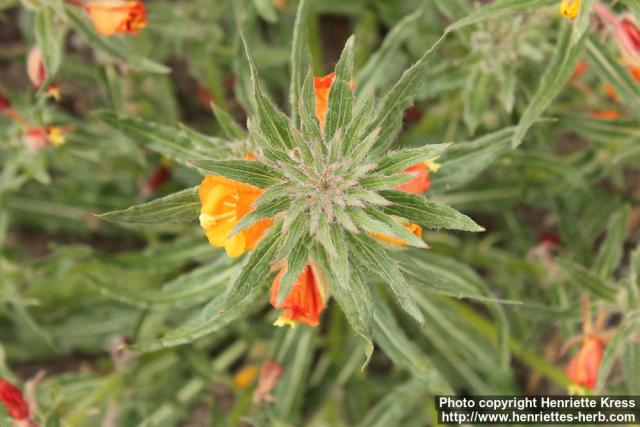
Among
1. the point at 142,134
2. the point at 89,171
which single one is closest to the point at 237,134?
the point at 142,134

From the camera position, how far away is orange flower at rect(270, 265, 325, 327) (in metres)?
2.70

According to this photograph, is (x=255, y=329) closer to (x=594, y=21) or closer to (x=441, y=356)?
(x=441, y=356)

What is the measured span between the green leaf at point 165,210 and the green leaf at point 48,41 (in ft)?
4.01

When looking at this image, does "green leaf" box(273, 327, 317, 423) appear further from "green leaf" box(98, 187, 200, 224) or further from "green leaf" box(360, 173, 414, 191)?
"green leaf" box(360, 173, 414, 191)

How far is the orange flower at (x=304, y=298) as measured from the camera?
2704mm

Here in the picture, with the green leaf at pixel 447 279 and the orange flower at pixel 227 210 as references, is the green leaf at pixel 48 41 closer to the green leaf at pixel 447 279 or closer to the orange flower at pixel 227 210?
the orange flower at pixel 227 210

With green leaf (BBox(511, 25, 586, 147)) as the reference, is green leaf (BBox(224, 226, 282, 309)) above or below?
below

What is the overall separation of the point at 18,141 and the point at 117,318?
1.56m

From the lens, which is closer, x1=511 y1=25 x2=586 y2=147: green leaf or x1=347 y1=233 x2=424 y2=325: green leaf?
x1=347 y1=233 x2=424 y2=325: green leaf

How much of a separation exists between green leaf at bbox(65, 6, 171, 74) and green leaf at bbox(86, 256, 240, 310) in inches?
43.1

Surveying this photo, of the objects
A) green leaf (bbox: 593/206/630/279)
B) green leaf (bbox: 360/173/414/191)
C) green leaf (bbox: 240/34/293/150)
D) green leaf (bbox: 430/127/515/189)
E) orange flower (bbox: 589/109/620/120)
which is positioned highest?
orange flower (bbox: 589/109/620/120)

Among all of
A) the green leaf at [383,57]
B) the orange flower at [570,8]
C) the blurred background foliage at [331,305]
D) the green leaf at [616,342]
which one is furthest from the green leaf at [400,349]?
the orange flower at [570,8]

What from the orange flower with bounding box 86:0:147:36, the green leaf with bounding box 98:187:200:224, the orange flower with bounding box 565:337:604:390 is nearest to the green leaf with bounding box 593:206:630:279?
the orange flower with bounding box 565:337:604:390

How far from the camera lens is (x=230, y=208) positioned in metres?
2.63
